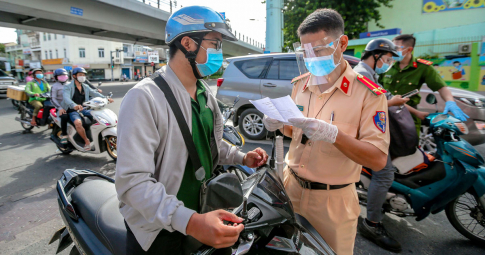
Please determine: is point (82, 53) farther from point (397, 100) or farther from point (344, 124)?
point (344, 124)

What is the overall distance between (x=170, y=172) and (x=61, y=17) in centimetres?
1783

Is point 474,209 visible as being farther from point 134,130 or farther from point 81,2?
point 81,2

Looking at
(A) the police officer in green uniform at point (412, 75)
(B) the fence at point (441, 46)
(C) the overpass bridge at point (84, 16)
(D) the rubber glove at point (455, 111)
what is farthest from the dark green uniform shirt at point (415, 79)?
(C) the overpass bridge at point (84, 16)

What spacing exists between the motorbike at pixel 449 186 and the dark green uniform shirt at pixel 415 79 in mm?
484

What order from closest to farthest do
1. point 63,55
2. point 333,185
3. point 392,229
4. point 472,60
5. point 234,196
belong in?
1. point 234,196
2. point 333,185
3. point 392,229
4. point 472,60
5. point 63,55

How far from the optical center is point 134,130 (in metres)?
1.04

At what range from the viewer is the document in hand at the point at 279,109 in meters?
1.37

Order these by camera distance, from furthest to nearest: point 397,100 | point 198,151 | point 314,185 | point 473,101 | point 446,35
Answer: point 446,35
point 473,101
point 397,100
point 314,185
point 198,151

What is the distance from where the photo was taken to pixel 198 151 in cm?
127

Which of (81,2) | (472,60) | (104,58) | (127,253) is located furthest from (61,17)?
(104,58)

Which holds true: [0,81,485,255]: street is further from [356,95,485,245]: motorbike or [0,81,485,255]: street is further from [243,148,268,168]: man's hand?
[243,148,268,168]: man's hand

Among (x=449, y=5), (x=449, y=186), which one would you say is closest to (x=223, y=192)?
(x=449, y=186)

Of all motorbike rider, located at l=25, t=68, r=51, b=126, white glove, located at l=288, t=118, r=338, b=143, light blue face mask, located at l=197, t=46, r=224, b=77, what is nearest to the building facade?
white glove, located at l=288, t=118, r=338, b=143

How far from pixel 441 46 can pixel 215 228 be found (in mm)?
18758
